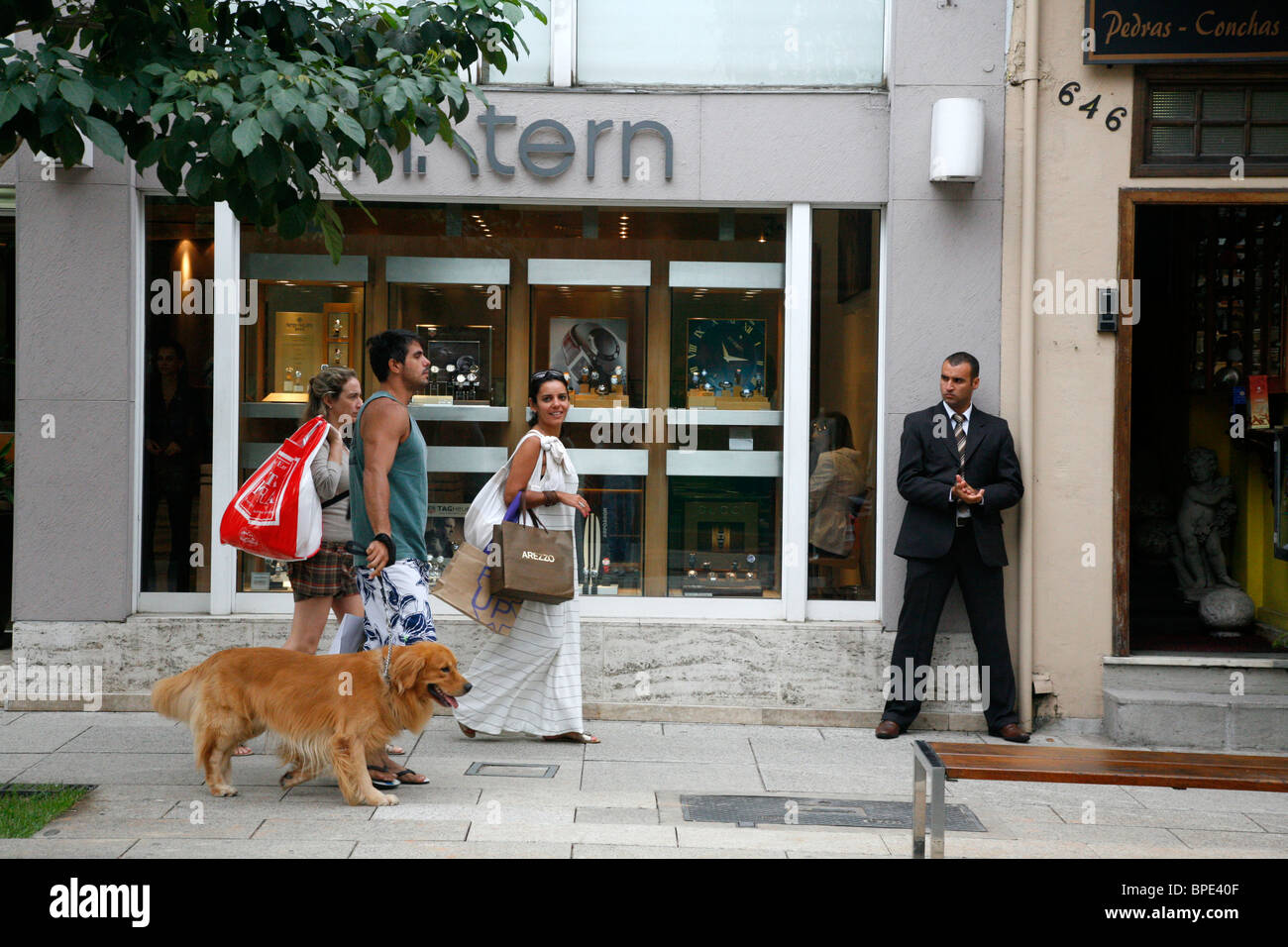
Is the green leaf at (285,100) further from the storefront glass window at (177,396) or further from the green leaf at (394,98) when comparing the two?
the storefront glass window at (177,396)

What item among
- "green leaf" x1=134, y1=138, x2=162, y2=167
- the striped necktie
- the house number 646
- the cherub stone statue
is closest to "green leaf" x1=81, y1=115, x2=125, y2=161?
"green leaf" x1=134, y1=138, x2=162, y2=167

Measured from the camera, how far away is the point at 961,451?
24.5 ft

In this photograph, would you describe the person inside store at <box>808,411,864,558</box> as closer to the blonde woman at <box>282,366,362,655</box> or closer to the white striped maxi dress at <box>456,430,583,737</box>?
the white striped maxi dress at <box>456,430,583,737</box>

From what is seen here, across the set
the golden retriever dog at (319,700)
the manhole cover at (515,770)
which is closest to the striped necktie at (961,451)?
the manhole cover at (515,770)

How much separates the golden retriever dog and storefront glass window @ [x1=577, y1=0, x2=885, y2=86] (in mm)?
4176

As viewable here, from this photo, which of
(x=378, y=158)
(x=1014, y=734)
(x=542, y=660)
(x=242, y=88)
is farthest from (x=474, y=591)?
(x=1014, y=734)

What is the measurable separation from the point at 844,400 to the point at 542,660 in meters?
2.54

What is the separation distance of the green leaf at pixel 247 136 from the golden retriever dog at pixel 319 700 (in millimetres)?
2140

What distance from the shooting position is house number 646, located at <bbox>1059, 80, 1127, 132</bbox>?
7.70 metres

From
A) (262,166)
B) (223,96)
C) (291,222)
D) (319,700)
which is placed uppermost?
(223,96)

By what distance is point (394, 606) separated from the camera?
5848 millimetres

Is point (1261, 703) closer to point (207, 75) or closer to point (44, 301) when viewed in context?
point (207, 75)

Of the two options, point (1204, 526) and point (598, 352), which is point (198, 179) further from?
point (1204, 526)

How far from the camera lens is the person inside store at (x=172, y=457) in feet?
26.1
